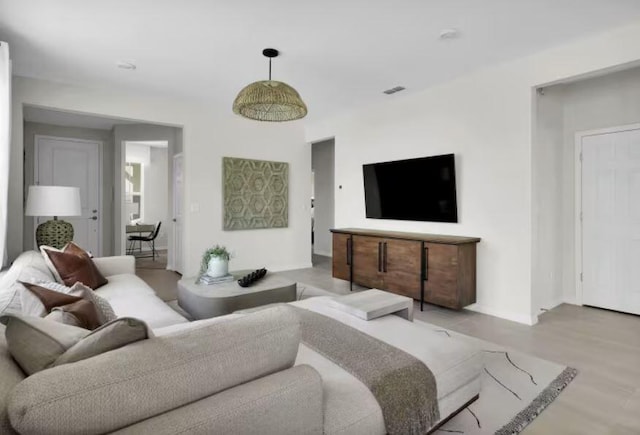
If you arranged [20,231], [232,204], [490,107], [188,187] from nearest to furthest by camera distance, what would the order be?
[490,107], [20,231], [188,187], [232,204]

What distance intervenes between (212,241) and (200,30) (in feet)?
10.7

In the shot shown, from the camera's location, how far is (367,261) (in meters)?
4.61

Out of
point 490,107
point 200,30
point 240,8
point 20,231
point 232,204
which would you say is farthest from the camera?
point 232,204

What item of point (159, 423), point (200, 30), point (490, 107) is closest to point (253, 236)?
point (200, 30)

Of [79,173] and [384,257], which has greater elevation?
[79,173]

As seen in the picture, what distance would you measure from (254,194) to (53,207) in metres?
2.87

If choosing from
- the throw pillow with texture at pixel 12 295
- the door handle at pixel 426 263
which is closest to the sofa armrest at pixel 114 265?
the throw pillow with texture at pixel 12 295

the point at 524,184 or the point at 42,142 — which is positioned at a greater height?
the point at 42,142

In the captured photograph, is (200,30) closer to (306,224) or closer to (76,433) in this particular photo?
(76,433)

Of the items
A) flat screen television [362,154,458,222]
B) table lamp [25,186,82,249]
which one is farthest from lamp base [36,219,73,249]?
flat screen television [362,154,458,222]

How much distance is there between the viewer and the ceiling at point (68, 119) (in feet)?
18.6

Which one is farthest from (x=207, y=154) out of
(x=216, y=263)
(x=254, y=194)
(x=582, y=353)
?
(x=582, y=353)

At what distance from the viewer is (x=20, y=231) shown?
4.10m

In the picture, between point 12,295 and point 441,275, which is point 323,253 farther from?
point 12,295
